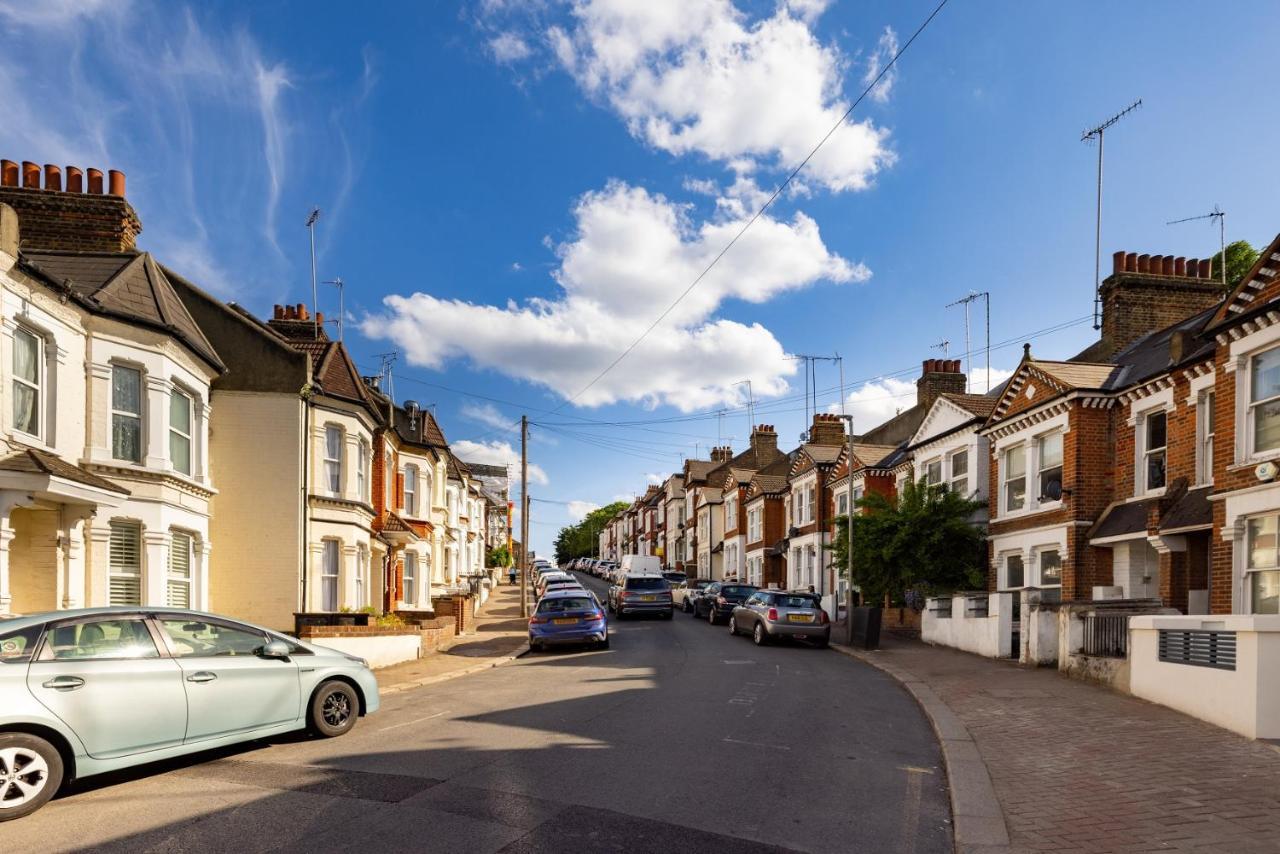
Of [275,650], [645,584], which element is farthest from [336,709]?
[645,584]

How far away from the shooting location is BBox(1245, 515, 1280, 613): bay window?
13.0 metres

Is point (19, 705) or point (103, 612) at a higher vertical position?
point (103, 612)

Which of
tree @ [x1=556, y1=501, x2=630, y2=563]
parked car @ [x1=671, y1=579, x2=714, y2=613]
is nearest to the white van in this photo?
parked car @ [x1=671, y1=579, x2=714, y2=613]

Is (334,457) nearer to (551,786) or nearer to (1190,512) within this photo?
(551,786)

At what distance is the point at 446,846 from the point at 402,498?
23414mm

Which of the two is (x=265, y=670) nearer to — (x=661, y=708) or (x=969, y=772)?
(x=661, y=708)

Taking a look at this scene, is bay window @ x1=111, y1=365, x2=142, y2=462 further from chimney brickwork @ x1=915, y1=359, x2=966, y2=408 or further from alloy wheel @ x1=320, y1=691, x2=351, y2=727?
chimney brickwork @ x1=915, y1=359, x2=966, y2=408

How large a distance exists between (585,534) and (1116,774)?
412ft

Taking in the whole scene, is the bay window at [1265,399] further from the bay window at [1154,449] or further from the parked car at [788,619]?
the parked car at [788,619]

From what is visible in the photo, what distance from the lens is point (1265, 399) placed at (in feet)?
43.2

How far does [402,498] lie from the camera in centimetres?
2828

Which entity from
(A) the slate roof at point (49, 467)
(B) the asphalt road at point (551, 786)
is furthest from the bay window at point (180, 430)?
(B) the asphalt road at point (551, 786)

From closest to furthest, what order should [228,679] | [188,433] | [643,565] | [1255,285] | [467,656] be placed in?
[228,679] → [1255,285] → [188,433] → [467,656] → [643,565]

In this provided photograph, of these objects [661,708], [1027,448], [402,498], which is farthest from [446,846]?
[402,498]
